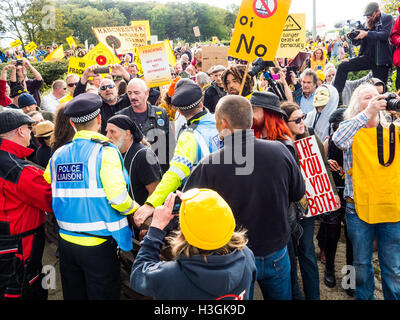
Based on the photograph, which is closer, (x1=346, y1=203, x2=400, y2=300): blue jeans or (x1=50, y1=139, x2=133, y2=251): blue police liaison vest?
(x1=50, y1=139, x2=133, y2=251): blue police liaison vest

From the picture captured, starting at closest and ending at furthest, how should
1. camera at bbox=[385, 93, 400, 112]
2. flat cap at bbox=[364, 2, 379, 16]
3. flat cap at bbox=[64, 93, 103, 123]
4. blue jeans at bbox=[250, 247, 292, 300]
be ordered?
blue jeans at bbox=[250, 247, 292, 300], flat cap at bbox=[64, 93, 103, 123], camera at bbox=[385, 93, 400, 112], flat cap at bbox=[364, 2, 379, 16]

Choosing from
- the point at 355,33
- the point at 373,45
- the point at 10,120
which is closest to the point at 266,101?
the point at 10,120

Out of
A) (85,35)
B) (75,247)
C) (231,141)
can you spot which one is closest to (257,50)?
(231,141)

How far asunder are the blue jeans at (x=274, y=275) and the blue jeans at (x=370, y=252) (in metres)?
0.96

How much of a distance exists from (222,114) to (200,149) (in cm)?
58

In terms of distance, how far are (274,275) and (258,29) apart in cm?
253

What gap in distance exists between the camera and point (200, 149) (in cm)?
289

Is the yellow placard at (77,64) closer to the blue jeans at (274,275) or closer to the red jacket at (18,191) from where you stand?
the red jacket at (18,191)

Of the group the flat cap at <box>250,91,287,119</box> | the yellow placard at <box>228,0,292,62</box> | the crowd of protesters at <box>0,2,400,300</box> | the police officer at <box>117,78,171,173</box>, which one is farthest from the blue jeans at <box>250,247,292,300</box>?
the police officer at <box>117,78,171,173</box>

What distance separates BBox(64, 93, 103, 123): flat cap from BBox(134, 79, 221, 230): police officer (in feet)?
2.35

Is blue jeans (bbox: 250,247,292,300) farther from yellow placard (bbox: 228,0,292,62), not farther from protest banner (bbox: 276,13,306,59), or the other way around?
protest banner (bbox: 276,13,306,59)

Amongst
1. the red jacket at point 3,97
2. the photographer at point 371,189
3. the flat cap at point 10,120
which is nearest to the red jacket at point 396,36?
the photographer at point 371,189

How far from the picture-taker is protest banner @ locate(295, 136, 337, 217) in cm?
323
